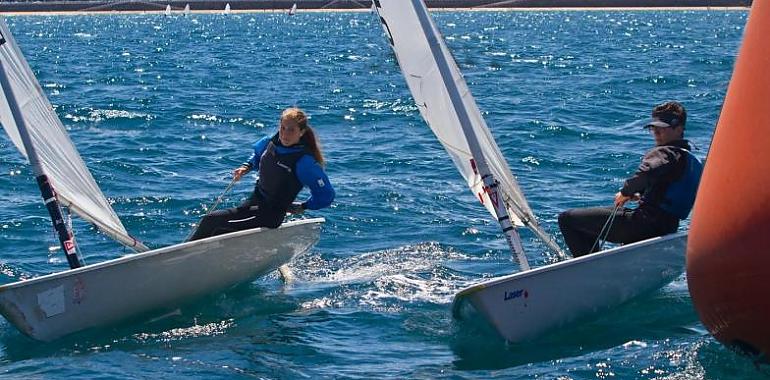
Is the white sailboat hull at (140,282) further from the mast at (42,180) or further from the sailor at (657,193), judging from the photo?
the sailor at (657,193)

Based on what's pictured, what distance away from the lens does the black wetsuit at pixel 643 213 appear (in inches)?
249

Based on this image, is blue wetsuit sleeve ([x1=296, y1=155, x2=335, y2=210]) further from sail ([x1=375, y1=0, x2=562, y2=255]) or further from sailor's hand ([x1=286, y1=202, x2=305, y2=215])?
sail ([x1=375, y1=0, x2=562, y2=255])

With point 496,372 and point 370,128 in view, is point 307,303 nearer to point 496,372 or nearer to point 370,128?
point 496,372

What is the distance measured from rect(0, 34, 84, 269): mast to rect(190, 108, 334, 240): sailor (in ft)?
2.84

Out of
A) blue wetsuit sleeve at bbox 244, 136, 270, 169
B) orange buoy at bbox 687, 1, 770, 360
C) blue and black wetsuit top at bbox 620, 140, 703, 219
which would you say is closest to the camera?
orange buoy at bbox 687, 1, 770, 360

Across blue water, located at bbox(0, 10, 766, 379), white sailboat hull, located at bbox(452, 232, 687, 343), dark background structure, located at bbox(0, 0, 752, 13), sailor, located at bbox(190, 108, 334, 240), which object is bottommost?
dark background structure, located at bbox(0, 0, 752, 13)

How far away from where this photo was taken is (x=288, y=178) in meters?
7.09

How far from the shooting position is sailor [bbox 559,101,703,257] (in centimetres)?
635

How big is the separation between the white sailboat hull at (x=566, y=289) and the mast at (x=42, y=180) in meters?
2.03

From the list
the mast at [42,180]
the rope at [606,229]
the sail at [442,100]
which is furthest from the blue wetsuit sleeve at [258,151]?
the rope at [606,229]

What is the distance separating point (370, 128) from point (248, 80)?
27.7ft

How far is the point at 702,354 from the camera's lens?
5.82 metres

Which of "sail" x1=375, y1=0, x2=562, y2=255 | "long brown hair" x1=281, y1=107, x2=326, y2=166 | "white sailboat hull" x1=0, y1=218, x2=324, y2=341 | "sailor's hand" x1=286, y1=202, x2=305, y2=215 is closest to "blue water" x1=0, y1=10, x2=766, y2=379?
"white sailboat hull" x1=0, y1=218, x2=324, y2=341

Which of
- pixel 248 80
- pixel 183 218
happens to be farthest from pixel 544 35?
pixel 183 218
